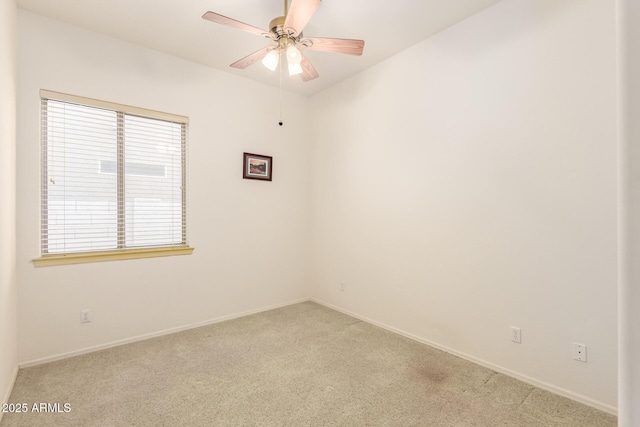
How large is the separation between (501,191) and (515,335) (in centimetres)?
106

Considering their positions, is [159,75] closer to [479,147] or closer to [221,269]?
Answer: [221,269]

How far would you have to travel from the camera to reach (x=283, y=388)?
2.12m

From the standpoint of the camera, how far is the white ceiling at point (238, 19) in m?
2.30

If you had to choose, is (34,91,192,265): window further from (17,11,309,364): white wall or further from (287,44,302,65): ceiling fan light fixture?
(287,44,302,65): ceiling fan light fixture

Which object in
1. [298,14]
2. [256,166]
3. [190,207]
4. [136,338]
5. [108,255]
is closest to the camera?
[298,14]

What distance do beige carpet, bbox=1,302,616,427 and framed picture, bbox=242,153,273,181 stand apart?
71.1 inches

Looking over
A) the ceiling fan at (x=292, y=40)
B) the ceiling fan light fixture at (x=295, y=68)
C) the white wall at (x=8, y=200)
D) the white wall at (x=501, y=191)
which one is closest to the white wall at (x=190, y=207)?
the white wall at (x=8, y=200)

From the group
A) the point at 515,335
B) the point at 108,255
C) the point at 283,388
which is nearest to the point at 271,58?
the point at 108,255

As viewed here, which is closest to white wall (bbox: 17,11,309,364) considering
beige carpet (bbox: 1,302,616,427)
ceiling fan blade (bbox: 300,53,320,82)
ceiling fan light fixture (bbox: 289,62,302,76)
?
beige carpet (bbox: 1,302,616,427)

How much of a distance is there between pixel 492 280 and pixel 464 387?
799 mm

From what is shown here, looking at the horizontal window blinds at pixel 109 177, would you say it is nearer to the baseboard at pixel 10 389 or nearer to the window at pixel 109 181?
the window at pixel 109 181

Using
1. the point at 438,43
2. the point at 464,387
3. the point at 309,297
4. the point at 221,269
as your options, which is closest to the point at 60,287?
the point at 221,269

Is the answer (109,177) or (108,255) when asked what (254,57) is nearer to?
(109,177)

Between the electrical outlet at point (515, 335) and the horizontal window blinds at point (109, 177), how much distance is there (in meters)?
3.07
